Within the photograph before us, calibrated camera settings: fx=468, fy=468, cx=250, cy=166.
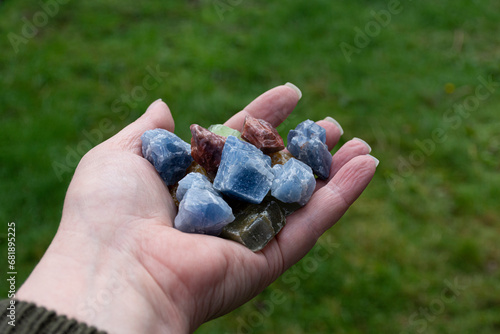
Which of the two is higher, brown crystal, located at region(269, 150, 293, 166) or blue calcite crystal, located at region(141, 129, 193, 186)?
blue calcite crystal, located at region(141, 129, 193, 186)

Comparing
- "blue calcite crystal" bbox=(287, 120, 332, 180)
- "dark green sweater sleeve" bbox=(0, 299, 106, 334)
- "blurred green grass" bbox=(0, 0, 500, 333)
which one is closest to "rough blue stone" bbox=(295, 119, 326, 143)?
"blue calcite crystal" bbox=(287, 120, 332, 180)

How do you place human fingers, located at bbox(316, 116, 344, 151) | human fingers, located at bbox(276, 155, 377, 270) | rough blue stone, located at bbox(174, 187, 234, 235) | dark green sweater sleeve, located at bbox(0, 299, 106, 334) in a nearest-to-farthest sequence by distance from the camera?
dark green sweater sleeve, located at bbox(0, 299, 106, 334)
rough blue stone, located at bbox(174, 187, 234, 235)
human fingers, located at bbox(276, 155, 377, 270)
human fingers, located at bbox(316, 116, 344, 151)

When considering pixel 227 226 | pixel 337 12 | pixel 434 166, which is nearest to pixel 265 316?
pixel 227 226

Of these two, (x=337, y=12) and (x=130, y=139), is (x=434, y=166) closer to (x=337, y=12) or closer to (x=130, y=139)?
(x=337, y=12)

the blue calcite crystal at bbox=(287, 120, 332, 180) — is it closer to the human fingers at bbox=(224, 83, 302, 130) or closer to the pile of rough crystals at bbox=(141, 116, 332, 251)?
the pile of rough crystals at bbox=(141, 116, 332, 251)

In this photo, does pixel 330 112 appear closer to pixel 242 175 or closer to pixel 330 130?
pixel 330 130

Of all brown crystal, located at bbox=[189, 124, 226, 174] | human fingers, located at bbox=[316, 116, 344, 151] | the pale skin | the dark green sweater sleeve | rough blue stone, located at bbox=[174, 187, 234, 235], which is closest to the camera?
the dark green sweater sleeve


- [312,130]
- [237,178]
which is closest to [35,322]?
[237,178]
